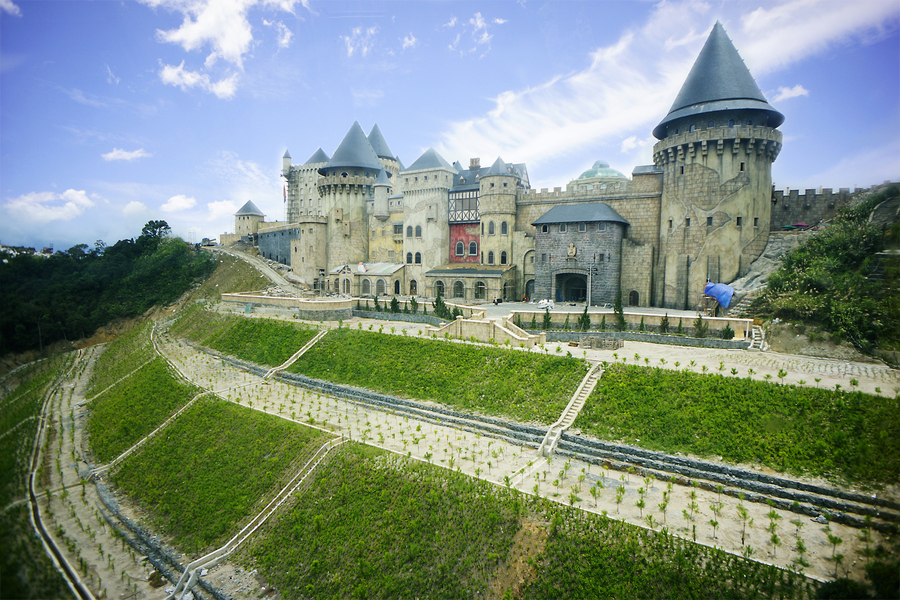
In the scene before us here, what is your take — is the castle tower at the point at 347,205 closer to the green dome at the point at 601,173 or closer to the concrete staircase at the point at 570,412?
the green dome at the point at 601,173

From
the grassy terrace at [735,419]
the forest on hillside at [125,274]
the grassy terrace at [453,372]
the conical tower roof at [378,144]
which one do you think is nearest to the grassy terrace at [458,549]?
the grassy terrace at [735,419]

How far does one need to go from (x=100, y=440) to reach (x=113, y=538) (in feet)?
29.3

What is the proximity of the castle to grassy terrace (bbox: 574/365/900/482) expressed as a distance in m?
15.7

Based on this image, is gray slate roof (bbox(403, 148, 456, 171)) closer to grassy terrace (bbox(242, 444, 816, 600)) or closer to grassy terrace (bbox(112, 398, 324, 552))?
grassy terrace (bbox(112, 398, 324, 552))

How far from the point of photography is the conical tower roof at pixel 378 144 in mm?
69438

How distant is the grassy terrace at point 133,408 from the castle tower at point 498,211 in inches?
1109

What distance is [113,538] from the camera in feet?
51.2

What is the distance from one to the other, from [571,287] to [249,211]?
55524 millimetres

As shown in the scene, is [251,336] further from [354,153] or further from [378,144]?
[378,144]

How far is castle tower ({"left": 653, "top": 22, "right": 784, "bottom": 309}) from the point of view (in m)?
31.6

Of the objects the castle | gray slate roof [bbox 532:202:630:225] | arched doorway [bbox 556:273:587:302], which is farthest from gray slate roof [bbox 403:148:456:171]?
arched doorway [bbox 556:273:587:302]

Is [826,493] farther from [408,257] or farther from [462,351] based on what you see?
[408,257]

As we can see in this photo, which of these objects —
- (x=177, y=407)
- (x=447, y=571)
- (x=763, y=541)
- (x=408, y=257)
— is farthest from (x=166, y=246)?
(x=763, y=541)

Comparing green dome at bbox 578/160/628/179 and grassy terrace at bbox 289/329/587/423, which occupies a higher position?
green dome at bbox 578/160/628/179
